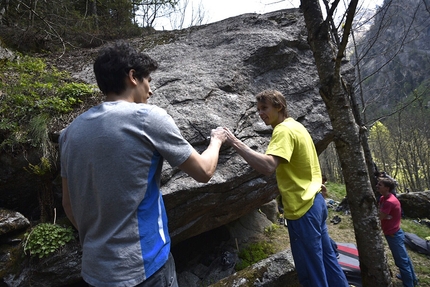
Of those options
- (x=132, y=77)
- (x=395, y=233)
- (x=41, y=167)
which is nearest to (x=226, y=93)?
(x=41, y=167)

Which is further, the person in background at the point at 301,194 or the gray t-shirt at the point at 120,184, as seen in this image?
the person in background at the point at 301,194

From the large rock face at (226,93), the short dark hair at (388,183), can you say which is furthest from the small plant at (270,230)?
the short dark hair at (388,183)

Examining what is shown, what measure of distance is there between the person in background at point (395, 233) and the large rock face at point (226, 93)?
1.30 metres

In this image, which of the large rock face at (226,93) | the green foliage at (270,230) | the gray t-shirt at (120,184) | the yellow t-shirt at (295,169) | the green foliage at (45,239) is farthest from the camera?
the green foliage at (270,230)

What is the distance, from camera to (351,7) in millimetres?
2258

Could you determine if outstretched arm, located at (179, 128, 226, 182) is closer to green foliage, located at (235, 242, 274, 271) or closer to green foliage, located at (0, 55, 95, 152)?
green foliage, located at (0, 55, 95, 152)

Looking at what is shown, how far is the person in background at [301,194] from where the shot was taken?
2.20 metres

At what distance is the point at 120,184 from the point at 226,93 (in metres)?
3.39

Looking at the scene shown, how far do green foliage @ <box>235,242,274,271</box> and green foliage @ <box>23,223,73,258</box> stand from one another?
9.92 feet

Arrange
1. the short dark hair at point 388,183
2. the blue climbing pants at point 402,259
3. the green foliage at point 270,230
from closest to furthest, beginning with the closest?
the blue climbing pants at point 402,259
the short dark hair at point 388,183
the green foliage at point 270,230

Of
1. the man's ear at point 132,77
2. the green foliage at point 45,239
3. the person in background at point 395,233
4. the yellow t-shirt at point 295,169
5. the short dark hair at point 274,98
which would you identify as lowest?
the person in background at point 395,233

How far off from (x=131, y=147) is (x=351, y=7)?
2.12m

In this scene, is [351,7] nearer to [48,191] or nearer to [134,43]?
[48,191]

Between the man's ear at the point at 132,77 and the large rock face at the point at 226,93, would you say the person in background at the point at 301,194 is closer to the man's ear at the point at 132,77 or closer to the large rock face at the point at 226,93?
the man's ear at the point at 132,77
